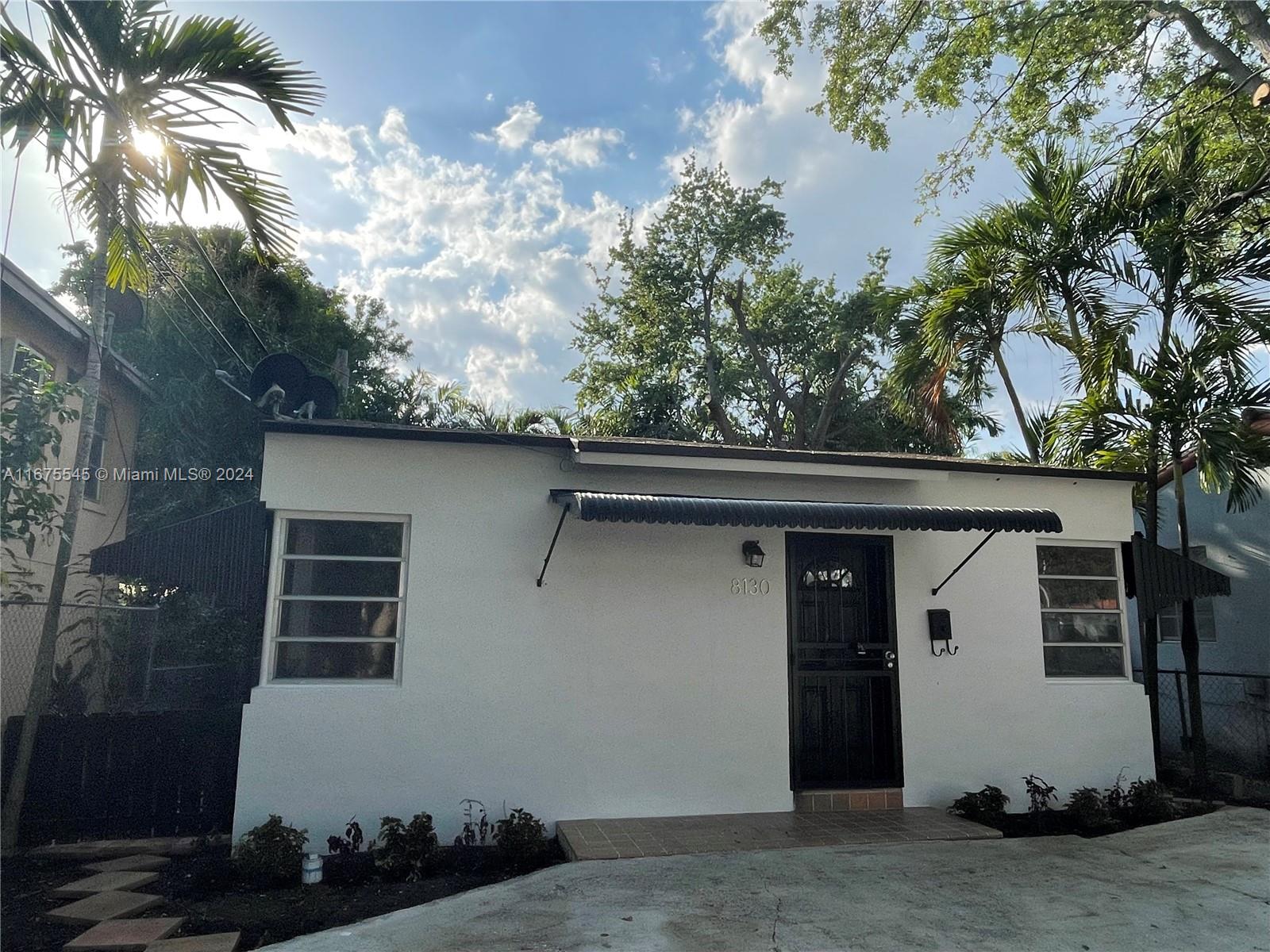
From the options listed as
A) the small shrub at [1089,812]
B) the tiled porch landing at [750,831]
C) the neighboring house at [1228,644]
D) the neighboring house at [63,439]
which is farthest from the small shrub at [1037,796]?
the neighboring house at [63,439]

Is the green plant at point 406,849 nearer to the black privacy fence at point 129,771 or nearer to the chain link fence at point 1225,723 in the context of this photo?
the black privacy fence at point 129,771

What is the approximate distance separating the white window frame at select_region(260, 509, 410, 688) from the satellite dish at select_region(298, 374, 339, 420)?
1039mm

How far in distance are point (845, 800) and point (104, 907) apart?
5.37 meters

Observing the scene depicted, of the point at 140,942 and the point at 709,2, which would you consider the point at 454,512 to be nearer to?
the point at 140,942

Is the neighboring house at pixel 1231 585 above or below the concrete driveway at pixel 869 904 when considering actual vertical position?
above

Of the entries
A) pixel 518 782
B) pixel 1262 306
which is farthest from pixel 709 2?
pixel 518 782

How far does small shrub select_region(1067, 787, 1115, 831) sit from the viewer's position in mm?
6746

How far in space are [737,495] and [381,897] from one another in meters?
4.03

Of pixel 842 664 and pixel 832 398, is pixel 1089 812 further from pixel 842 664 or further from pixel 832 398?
pixel 832 398

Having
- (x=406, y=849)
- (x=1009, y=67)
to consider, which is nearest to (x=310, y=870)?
(x=406, y=849)

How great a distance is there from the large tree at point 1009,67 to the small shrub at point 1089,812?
7.35 m

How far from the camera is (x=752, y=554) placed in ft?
22.7

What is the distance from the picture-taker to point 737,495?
7035mm

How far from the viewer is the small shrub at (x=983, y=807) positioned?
6.71 meters
